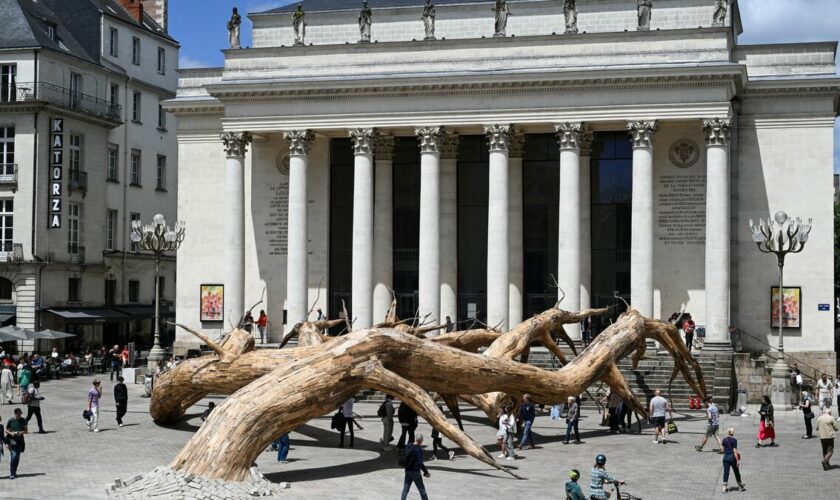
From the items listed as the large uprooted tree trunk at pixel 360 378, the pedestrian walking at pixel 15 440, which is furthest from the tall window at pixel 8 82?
the pedestrian walking at pixel 15 440

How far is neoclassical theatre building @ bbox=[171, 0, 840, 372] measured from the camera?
49.2 metres

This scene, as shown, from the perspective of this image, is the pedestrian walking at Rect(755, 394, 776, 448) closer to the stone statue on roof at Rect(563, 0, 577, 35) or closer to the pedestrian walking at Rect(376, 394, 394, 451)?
the pedestrian walking at Rect(376, 394, 394, 451)

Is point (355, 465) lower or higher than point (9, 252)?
lower

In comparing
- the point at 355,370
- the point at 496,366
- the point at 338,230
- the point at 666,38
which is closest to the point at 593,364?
the point at 496,366

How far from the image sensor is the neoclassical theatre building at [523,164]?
49.2m

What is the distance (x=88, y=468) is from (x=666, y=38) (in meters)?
32.5

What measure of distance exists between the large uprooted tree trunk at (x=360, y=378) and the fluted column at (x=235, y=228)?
1798cm

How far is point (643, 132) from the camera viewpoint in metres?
48.9

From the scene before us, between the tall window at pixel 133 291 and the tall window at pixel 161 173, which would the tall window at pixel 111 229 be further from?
the tall window at pixel 161 173

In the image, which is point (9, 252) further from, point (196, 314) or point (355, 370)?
point (355, 370)

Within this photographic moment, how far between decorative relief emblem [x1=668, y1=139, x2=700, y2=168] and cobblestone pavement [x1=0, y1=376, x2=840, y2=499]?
53.4 feet

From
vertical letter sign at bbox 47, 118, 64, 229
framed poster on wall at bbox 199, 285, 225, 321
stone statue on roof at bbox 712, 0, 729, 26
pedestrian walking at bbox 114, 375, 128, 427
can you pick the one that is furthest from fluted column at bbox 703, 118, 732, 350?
vertical letter sign at bbox 47, 118, 64, 229

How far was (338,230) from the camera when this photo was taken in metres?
56.4

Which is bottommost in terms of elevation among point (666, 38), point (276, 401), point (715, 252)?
point (276, 401)
